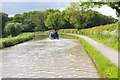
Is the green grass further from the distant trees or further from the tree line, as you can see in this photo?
the distant trees

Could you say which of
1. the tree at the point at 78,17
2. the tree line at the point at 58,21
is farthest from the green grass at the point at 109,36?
the tree at the point at 78,17

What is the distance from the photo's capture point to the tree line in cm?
5200

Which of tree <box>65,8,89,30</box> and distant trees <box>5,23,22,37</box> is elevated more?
tree <box>65,8,89,30</box>

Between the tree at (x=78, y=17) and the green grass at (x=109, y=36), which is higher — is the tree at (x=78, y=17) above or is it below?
above

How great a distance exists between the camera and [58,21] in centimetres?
8456

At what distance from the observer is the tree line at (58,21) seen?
52000 mm

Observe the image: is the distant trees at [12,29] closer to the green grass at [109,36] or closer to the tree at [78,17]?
the tree at [78,17]

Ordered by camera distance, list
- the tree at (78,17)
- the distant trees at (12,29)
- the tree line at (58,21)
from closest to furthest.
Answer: the distant trees at (12,29) → the tree line at (58,21) → the tree at (78,17)

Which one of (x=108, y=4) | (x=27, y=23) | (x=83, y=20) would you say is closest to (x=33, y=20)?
(x=27, y=23)

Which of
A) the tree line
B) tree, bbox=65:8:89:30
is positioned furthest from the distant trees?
tree, bbox=65:8:89:30

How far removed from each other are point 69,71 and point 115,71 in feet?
8.66

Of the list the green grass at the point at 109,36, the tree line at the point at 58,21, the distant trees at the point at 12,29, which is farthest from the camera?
the tree line at the point at 58,21

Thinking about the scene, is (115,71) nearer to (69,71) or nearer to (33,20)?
(69,71)

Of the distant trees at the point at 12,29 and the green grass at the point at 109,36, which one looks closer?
the green grass at the point at 109,36
